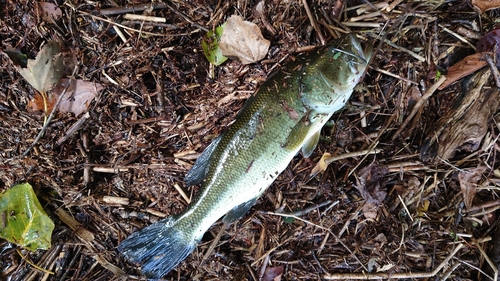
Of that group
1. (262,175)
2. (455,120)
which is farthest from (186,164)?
(455,120)

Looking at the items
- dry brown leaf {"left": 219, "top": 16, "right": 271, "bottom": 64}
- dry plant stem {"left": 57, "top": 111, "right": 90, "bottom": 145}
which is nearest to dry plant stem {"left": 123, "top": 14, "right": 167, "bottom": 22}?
dry brown leaf {"left": 219, "top": 16, "right": 271, "bottom": 64}

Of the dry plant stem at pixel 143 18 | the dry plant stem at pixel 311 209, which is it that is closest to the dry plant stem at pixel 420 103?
the dry plant stem at pixel 311 209

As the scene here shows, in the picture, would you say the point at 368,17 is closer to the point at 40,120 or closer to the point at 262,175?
the point at 262,175

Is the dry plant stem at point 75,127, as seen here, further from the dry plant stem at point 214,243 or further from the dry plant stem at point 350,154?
the dry plant stem at point 350,154

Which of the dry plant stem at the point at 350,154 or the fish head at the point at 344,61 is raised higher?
the fish head at the point at 344,61

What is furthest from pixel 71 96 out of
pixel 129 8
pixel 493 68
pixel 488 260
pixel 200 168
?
pixel 488 260

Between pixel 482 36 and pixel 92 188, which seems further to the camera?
pixel 92 188
